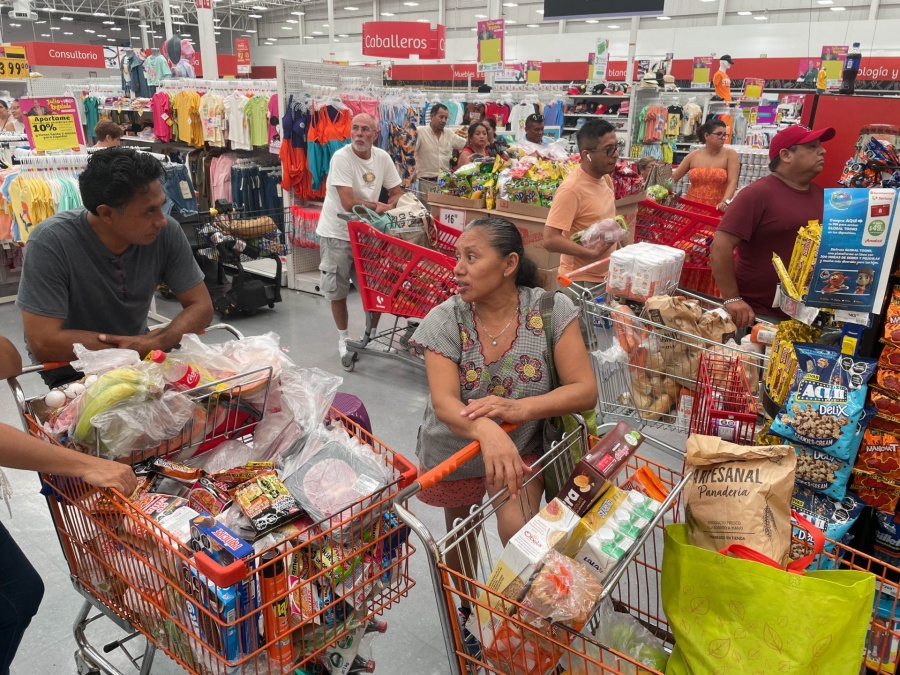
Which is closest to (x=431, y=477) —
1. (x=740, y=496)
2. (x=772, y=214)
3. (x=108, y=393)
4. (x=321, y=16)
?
(x=740, y=496)

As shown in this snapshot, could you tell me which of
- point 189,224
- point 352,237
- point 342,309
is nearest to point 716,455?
point 352,237

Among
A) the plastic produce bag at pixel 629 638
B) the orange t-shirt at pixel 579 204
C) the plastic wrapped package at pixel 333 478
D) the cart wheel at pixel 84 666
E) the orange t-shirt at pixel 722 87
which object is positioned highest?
the orange t-shirt at pixel 722 87

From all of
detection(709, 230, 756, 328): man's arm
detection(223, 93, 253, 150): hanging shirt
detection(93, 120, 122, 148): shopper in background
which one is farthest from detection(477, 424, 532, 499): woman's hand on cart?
detection(223, 93, 253, 150): hanging shirt

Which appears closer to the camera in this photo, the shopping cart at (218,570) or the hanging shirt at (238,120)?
the shopping cart at (218,570)

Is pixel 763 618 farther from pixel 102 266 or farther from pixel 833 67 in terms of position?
pixel 833 67

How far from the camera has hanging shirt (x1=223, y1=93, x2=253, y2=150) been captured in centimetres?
750

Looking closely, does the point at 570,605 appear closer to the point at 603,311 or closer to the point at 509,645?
the point at 509,645

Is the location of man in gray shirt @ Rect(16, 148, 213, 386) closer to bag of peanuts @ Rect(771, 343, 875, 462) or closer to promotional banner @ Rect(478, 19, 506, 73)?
bag of peanuts @ Rect(771, 343, 875, 462)

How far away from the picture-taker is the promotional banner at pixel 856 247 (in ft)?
5.37

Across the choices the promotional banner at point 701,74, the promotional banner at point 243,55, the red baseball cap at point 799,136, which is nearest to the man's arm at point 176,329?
the red baseball cap at point 799,136

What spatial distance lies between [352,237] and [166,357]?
255cm

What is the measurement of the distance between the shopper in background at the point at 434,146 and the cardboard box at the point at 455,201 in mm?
3017

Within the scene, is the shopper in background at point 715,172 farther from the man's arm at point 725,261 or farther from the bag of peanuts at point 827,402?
the bag of peanuts at point 827,402

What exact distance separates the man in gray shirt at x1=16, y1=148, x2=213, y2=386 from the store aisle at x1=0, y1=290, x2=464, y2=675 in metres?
0.94
